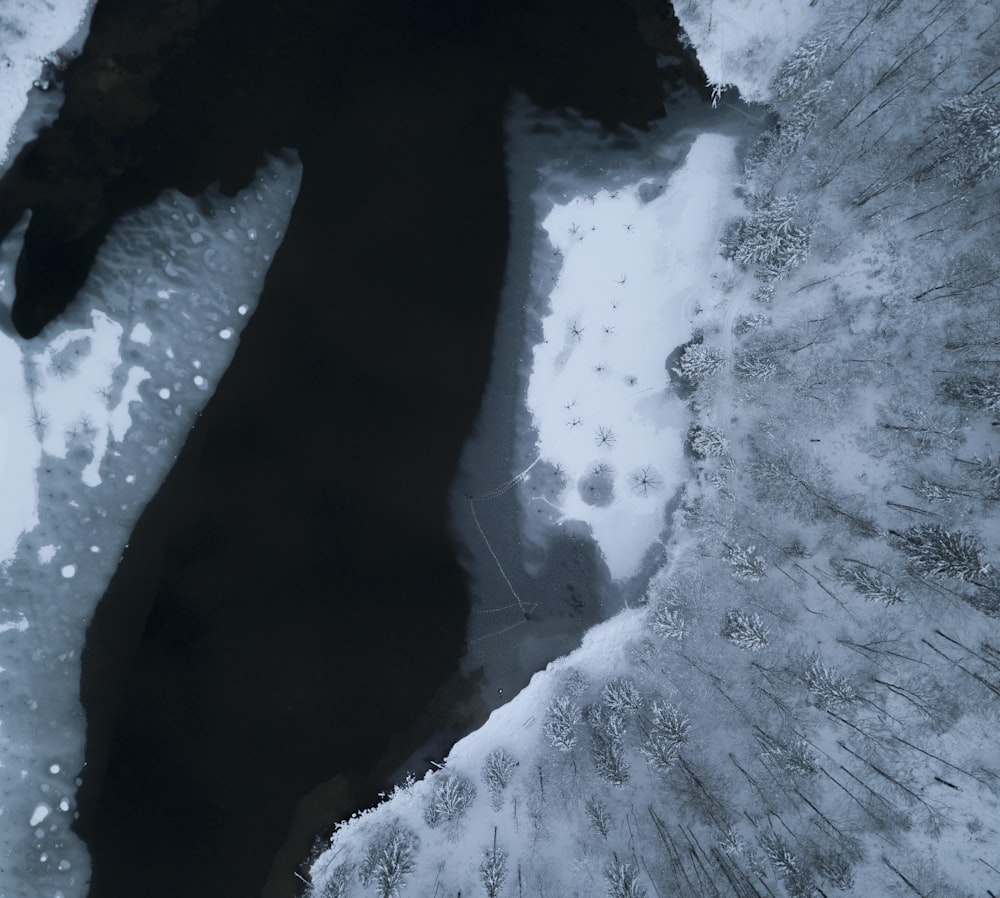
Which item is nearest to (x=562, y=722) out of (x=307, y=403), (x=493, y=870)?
(x=493, y=870)

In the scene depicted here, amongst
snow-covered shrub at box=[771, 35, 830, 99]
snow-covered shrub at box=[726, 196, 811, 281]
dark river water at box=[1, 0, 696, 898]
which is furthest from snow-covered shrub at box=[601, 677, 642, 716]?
snow-covered shrub at box=[771, 35, 830, 99]

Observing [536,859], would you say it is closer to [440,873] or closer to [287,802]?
[440,873]

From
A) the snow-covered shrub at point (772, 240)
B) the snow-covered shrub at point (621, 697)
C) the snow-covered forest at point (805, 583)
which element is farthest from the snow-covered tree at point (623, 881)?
the snow-covered shrub at point (772, 240)

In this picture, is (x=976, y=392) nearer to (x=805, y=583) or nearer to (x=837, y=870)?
(x=805, y=583)

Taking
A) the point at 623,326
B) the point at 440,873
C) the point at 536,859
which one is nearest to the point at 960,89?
the point at 623,326

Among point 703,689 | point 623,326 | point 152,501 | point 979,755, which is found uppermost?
point 623,326

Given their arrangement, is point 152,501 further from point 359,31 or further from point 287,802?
point 359,31

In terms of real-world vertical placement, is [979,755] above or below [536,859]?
above

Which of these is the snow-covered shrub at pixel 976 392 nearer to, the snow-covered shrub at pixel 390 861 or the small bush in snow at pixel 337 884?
the snow-covered shrub at pixel 390 861
